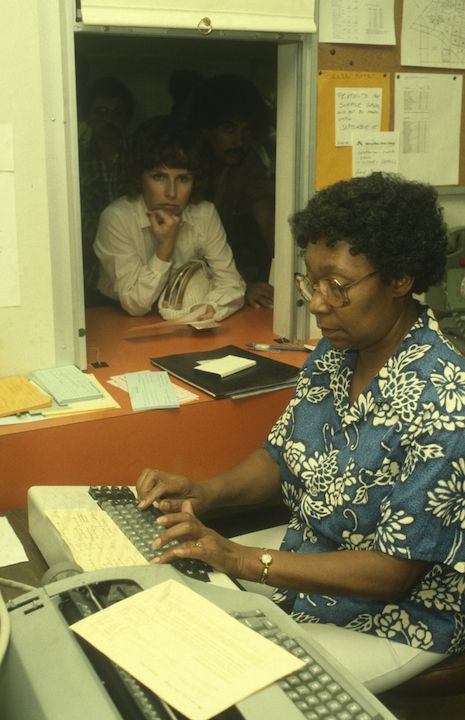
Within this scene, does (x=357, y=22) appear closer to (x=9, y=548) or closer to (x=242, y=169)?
(x=242, y=169)

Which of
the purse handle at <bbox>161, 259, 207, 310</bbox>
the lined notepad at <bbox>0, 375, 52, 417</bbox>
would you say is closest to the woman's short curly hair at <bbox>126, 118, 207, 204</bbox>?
the purse handle at <bbox>161, 259, 207, 310</bbox>

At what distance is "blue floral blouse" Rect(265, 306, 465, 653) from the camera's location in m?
1.21

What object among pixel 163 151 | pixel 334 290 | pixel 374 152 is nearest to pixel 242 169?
pixel 163 151

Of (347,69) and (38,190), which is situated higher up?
(347,69)

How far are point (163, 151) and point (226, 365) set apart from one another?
0.75 meters

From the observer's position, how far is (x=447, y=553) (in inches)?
48.9

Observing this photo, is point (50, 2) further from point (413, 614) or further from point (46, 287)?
point (413, 614)

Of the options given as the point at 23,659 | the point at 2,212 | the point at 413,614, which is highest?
the point at 2,212

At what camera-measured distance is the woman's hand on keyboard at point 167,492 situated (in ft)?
4.49

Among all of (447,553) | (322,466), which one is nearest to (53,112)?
(322,466)

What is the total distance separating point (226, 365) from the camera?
6.75 feet

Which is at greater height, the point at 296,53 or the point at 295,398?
the point at 296,53

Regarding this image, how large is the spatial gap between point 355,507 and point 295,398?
0.31 meters

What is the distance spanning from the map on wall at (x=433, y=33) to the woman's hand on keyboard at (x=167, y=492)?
1.41m
